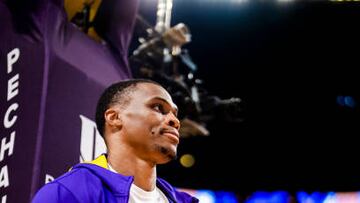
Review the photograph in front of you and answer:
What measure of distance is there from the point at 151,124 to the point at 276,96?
11379 mm

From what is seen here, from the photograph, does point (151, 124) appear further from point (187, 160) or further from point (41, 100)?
point (187, 160)

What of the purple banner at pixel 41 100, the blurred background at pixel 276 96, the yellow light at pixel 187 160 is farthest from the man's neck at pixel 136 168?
the yellow light at pixel 187 160

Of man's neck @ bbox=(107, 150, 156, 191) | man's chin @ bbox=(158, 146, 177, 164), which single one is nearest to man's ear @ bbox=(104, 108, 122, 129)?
man's neck @ bbox=(107, 150, 156, 191)

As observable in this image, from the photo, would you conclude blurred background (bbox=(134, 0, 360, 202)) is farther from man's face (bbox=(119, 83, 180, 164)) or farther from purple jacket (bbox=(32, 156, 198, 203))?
purple jacket (bbox=(32, 156, 198, 203))

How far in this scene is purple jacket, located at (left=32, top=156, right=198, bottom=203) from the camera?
Result: 2.00 metres

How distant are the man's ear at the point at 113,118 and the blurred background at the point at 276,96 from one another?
322 inches

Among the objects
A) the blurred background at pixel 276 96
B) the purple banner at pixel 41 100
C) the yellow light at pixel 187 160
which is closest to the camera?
the purple banner at pixel 41 100

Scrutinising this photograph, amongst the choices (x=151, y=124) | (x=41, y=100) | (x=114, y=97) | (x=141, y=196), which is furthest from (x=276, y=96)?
(x=141, y=196)

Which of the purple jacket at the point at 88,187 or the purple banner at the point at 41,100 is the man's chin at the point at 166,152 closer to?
the purple jacket at the point at 88,187

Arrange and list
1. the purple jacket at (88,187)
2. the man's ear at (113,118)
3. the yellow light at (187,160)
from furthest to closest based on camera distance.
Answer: the yellow light at (187,160)
the man's ear at (113,118)
the purple jacket at (88,187)

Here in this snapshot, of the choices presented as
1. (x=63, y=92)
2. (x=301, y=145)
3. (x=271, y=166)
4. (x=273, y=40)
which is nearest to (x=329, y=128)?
(x=301, y=145)

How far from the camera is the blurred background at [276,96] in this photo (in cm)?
1133

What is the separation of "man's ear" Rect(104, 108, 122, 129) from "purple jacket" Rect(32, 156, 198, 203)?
275 millimetres

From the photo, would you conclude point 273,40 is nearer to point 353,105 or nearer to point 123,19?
point 353,105
